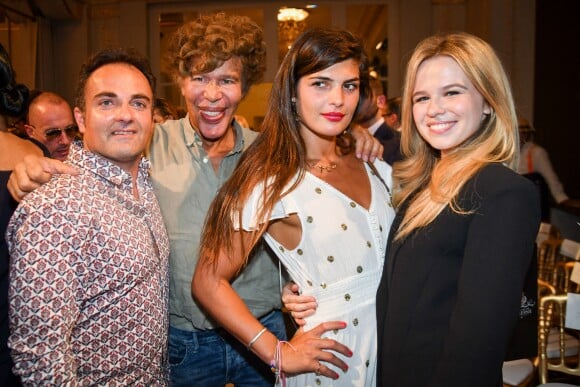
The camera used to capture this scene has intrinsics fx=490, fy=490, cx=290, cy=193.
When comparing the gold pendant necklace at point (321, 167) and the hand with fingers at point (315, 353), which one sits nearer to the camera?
the hand with fingers at point (315, 353)

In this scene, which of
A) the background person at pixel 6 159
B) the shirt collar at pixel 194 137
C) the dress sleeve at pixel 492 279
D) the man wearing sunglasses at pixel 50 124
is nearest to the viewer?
the dress sleeve at pixel 492 279

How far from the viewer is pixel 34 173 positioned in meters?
1.34

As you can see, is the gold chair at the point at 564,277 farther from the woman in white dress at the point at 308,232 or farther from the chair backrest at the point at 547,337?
the woman in white dress at the point at 308,232

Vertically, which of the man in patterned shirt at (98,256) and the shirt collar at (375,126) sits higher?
the shirt collar at (375,126)

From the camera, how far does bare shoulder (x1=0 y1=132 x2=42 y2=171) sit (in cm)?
155

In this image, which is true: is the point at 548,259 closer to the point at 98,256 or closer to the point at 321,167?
the point at 321,167

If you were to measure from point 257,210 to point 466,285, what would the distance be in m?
0.66

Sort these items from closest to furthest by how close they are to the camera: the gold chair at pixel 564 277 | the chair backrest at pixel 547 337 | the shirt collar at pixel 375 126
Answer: the chair backrest at pixel 547 337 → the gold chair at pixel 564 277 → the shirt collar at pixel 375 126

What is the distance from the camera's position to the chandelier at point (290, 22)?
24.0 ft

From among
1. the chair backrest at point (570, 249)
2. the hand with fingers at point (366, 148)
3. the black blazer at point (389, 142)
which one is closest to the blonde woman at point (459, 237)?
the hand with fingers at point (366, 148)

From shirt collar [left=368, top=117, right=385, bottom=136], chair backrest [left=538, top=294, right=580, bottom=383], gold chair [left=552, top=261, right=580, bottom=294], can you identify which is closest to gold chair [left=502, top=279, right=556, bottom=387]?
chair backrest [left=538, top=294, right=580, bottom=383]

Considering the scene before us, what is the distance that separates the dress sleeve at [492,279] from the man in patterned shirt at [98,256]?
86 cm

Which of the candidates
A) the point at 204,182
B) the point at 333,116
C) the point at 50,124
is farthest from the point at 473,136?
the point at 50,124

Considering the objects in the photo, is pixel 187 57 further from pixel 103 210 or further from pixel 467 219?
pixel 467 219
